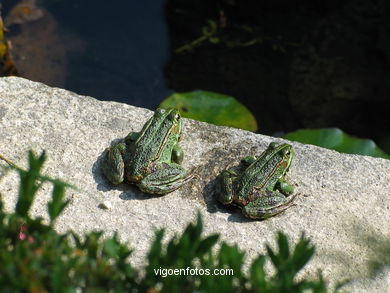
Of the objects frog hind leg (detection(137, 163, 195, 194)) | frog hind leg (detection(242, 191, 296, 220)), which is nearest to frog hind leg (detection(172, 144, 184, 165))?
frog hind leg (detection(137, 163, 195, 194))

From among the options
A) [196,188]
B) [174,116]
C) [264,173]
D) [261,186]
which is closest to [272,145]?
[264,173]

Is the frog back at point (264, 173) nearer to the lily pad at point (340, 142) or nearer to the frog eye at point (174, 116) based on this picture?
the frog eye at point (174, 116)

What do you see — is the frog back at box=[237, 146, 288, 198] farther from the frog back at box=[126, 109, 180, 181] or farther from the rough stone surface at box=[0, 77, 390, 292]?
the frog back at box=[126, 109, 180, 181]

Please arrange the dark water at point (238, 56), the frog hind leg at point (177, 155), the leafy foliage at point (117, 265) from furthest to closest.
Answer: the dark water at point (238, 56), the frog hind leg at point (177, 155), the leafy foliage at point (117, 265)

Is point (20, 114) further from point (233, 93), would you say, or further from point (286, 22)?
point (286, 22)

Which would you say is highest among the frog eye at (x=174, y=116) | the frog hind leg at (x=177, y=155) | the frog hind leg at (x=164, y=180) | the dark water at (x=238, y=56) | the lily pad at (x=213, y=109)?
the dark water at (x=238, y=56)

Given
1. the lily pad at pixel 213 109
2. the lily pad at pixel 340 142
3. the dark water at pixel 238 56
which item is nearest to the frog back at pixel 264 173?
the lily pad at pixel 340 142
